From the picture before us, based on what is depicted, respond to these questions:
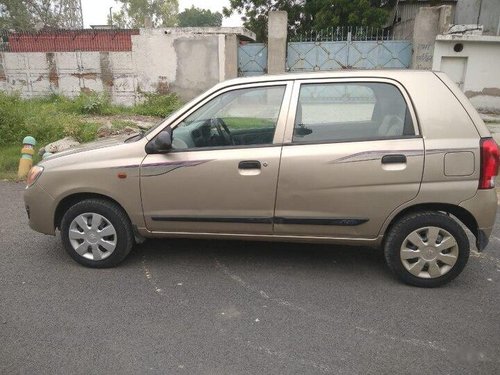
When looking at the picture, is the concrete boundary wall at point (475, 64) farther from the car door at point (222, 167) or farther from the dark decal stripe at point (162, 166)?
the dark decal stripe at point (162, 166)

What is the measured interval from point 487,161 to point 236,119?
2078mm

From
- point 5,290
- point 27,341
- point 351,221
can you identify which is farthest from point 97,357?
point 351,221

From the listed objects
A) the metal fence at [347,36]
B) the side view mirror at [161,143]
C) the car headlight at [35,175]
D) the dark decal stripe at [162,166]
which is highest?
the metal fence at [347,36]

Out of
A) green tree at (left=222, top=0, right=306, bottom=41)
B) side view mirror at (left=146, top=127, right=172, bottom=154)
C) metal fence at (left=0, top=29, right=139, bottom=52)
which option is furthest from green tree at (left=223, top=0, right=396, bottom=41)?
side view mirror at (left=146, top=127, right=172, bottom=154)

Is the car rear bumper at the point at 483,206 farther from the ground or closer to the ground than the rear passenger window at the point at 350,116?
closer to the ground

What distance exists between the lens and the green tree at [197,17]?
8800 cm

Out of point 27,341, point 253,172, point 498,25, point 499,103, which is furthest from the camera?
point 498,25

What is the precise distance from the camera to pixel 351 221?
3.51m

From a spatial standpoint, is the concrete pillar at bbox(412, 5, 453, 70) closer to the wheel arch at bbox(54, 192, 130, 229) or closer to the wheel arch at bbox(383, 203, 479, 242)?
the wheel arch at bbox(383, 203, 479, 242)

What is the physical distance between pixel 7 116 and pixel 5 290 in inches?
261

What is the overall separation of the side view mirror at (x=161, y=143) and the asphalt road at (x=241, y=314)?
1130 mm

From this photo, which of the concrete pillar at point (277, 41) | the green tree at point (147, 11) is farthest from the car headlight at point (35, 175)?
the green tree at point (147, 11)

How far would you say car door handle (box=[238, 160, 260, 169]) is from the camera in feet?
11.4

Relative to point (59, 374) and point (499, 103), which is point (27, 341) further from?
point (499, 103)
